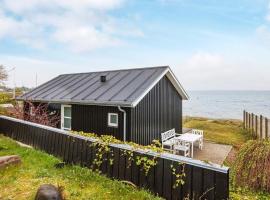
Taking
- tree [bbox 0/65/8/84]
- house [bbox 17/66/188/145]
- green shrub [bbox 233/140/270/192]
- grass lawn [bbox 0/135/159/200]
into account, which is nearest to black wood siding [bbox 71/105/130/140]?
house [bbox 17/66/188/145]

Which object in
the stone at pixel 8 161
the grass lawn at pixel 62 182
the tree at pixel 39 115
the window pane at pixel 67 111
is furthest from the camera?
the tree at pixel 39 115

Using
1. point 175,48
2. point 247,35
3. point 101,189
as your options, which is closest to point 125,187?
point 101,189

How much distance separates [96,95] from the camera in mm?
12180

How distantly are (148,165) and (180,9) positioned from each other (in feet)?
38.5

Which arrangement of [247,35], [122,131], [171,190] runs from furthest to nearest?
[247,35], [122,131], [171,190]

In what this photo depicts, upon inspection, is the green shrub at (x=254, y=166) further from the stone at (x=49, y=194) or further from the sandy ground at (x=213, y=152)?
the stone at (x=49, y=194)

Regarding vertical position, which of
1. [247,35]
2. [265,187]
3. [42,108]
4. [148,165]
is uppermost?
[247,35]

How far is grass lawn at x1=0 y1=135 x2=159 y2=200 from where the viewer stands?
5.78 metres

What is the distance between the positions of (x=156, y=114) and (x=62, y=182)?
23.0 feet

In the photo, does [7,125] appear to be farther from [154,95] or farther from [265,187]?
[265,187]

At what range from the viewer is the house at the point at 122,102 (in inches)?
431

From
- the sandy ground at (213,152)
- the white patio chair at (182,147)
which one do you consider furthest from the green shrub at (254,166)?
the white patio chair at (182,147)

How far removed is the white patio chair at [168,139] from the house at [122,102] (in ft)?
1.00

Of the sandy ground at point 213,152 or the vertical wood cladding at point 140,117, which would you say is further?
the sandy ground at point 213,152
